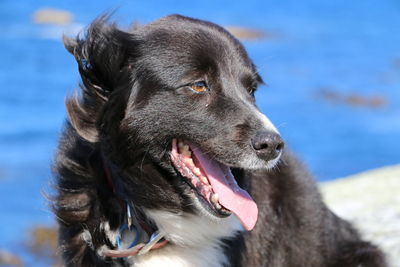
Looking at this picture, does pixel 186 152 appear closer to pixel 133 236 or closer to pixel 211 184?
pixel 211 184

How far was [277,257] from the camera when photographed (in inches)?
193

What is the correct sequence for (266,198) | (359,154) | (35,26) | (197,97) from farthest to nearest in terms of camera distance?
(35,26)
(359,154)
(266,198)
(197,97)

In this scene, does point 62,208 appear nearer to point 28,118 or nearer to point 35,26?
point 28,118

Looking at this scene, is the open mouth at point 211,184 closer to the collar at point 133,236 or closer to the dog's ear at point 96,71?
the collar at point 133,236

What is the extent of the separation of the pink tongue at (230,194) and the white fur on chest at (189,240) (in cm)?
22

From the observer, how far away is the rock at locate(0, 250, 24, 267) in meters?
9.25

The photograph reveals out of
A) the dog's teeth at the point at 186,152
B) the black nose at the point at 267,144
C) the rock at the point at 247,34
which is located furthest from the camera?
the rock at the point at 247,34

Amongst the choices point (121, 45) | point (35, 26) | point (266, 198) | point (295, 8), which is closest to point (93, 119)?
point (121, 45)

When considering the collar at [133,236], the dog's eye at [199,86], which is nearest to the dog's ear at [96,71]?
the collar at [133,236]

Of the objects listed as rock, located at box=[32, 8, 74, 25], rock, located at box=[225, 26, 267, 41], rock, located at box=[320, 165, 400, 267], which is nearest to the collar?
rock, located at box=[320, 165, 400, 267]

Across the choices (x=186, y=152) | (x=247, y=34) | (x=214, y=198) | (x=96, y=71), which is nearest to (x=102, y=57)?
(x=96, y=71)

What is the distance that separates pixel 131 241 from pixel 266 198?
1019mm

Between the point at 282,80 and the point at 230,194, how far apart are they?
14.3 m

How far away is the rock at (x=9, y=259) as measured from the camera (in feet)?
30.3
